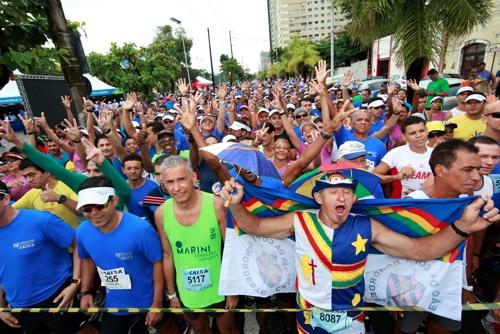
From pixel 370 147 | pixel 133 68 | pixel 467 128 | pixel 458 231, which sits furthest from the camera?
pixel 133 68

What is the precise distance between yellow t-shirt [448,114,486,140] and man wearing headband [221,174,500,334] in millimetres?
3553

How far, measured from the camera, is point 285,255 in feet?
9.64

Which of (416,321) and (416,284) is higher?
(416,284)

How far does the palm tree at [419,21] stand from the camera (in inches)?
298

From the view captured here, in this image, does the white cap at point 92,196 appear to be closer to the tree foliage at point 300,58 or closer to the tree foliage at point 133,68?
the tree foliage at point 133,68

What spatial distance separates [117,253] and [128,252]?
10cm

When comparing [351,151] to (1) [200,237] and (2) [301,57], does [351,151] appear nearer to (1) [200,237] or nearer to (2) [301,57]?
(1) [200,237]

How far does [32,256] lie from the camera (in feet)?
9.53

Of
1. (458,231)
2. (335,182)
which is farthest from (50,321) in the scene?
(458,231)

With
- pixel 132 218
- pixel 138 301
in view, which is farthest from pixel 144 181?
pixel 138 301

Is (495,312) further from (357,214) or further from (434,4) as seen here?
(434,4)

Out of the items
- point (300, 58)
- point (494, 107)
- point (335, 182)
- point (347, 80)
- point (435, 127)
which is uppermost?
point (300, 58)

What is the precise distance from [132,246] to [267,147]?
296 cm

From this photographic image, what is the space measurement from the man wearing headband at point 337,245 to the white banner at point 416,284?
0.20 metres
